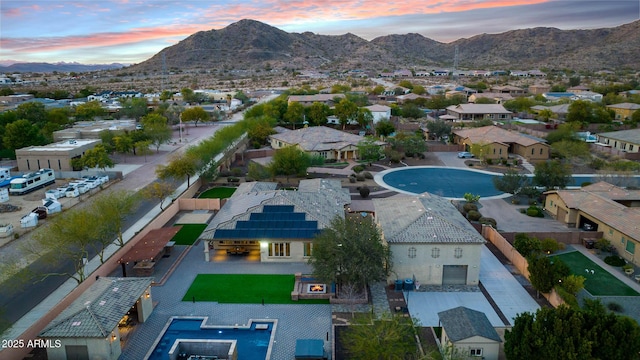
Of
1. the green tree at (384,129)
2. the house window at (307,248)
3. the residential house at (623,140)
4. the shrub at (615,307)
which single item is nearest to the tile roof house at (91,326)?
the house window at (307,248)

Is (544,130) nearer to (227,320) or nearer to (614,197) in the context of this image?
(614,197)

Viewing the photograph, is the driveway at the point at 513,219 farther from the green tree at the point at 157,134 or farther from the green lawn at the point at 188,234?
the green tree at the point at 157,134

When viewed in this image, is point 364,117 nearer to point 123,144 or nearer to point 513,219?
point 123,144

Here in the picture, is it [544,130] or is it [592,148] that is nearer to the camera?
[592,148]

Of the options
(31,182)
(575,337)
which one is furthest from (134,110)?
(575,337)

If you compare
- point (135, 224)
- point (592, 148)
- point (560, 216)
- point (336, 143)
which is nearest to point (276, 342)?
point (135, 224)

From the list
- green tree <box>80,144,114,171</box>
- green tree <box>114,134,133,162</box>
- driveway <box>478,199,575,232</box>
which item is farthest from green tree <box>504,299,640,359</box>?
green tree <box>114,134,133,162</box>
